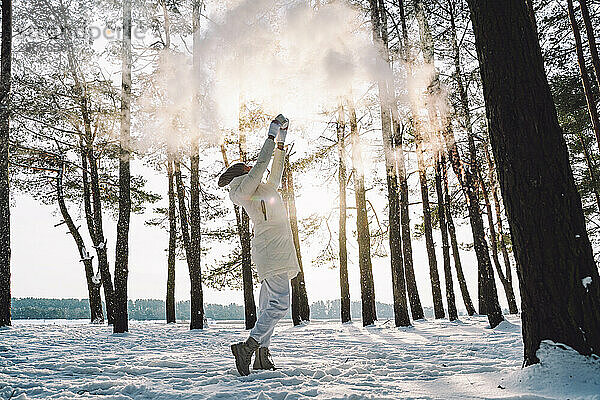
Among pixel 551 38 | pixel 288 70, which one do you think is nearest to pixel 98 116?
pixel 288 70

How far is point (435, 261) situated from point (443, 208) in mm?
1807

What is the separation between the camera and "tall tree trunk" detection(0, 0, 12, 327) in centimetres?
1041

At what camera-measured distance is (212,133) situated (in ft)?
41.0

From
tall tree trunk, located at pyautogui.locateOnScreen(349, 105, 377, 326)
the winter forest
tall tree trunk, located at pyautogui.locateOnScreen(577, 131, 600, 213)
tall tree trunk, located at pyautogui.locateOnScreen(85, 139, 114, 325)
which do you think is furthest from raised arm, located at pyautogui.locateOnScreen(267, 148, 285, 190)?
tall tree trunk, located at pyautogui.locateOnScreen(577, 131, 600, 213)

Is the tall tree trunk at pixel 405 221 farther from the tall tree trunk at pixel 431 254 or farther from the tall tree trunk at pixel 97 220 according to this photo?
the tall tree trunk at pixel 97 220

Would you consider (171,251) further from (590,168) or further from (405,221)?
(590,168)

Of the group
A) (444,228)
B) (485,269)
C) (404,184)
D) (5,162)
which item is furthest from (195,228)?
(444,228)

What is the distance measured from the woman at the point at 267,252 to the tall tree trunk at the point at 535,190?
1.79m

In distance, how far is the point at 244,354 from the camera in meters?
3.73

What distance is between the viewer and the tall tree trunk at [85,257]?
15.9 m

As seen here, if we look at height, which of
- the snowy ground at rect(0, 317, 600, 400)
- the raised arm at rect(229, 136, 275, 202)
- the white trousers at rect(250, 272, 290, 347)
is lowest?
the snowy ground at rect(0, 317, 600, 400)

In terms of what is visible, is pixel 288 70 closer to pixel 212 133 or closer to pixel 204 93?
pixel 204 93

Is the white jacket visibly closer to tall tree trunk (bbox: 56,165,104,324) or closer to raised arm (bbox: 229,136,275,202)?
raised arm (bbox: 229,136,275,202)

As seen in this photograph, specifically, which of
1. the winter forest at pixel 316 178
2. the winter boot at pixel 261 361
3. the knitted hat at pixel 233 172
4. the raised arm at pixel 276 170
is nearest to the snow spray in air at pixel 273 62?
the winter forest at pixel 316 178
